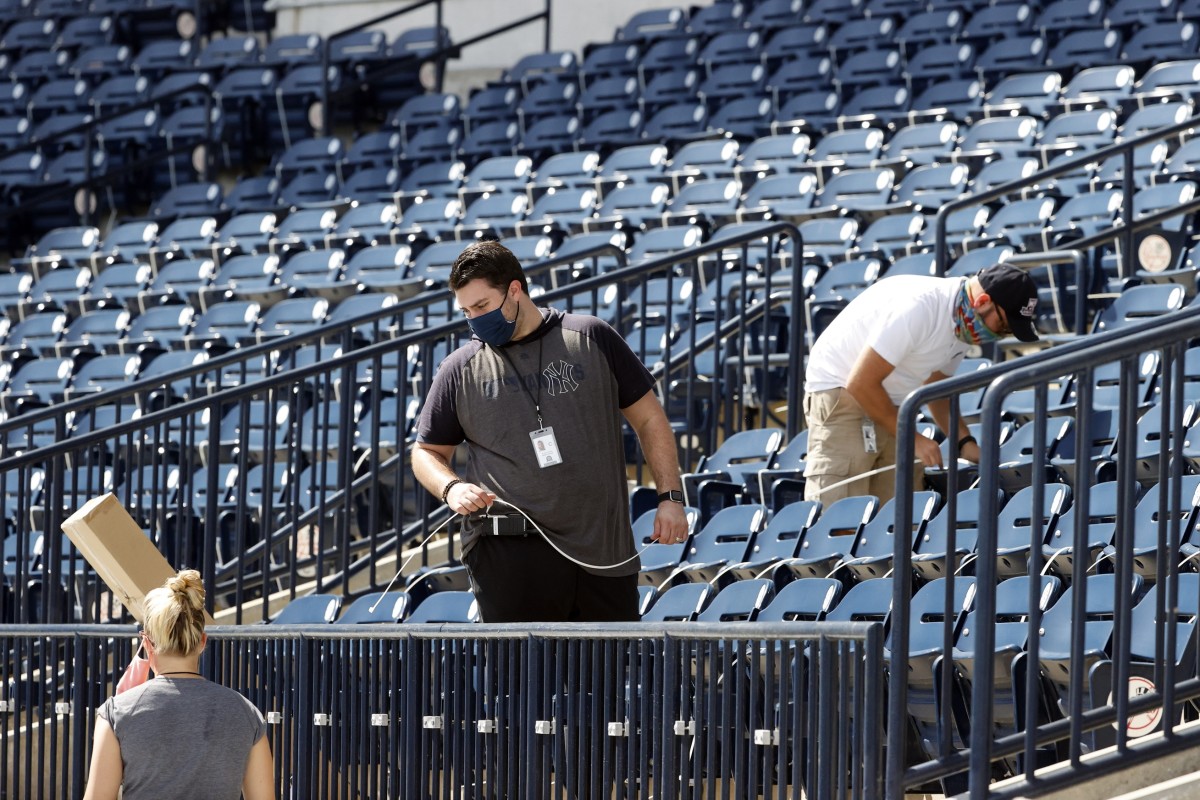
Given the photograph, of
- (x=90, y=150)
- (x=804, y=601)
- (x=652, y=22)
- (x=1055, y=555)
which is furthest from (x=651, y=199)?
(x=1055, y=555)

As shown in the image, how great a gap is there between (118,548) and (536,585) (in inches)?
58.5

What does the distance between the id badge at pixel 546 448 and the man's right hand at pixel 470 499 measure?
20 centimetres

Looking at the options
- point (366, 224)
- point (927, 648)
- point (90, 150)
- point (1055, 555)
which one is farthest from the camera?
point (90, 150)

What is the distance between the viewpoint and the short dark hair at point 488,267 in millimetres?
5090

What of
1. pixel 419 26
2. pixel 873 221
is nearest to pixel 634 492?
pixel 873 221

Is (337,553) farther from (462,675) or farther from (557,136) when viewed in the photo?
(557,136)

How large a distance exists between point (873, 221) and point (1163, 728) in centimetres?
822

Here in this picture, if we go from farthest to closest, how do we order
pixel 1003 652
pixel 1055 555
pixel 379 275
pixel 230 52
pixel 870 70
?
pixel 230 52 < pixel 870 70 < pixel 379 275 < pixel 1055 555 < pixel 1003 652

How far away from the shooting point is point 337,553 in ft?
25.8

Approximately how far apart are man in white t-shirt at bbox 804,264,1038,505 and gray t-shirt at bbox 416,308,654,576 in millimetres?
1229

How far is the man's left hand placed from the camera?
16.9 feet

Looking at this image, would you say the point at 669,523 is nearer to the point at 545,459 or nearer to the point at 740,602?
the point at 545,459

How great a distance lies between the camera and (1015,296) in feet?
19.6

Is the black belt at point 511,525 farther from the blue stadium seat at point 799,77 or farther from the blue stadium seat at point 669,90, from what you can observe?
the blue stadium seat at point 669,90
